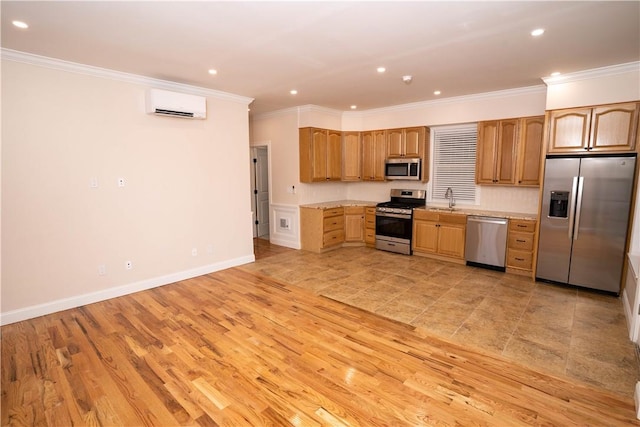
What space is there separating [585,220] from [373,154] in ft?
12.1

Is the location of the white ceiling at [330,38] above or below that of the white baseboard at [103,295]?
above

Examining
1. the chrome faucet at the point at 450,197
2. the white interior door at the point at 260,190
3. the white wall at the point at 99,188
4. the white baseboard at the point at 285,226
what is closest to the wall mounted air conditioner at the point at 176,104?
the white wall at the point at 99,188

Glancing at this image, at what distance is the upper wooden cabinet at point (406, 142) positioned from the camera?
19.7 feet

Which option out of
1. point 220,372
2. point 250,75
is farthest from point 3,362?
point 250,75

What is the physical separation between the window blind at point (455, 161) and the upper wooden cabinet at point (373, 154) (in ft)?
3.27

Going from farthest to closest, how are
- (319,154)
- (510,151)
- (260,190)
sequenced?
(260,190)
(319,154)
(510,151)

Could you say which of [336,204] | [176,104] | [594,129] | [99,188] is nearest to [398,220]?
[336,204]

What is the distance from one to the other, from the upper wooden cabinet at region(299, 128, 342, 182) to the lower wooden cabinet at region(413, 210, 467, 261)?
Result: 1.95 m

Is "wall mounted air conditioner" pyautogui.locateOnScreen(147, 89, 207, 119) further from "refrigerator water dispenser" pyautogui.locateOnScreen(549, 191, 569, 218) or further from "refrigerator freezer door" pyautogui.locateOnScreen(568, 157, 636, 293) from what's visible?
"refrigerator freezer door" pyautogui.locateOnScreen(568, 157, 636, 293)

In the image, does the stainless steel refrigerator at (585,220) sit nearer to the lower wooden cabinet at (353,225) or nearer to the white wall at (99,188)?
the lower wooden cabinet at (353,225)

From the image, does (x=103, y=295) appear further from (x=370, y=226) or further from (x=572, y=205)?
(x=572, y=205)

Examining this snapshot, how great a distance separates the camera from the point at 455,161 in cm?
593

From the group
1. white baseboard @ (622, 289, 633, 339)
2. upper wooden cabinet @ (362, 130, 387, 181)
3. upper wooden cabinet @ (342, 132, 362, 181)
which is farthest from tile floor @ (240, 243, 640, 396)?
upper wooden cabinet @ (342, 132, 362, 181)

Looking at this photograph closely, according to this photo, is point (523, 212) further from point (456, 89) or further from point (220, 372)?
point (220, 372)
